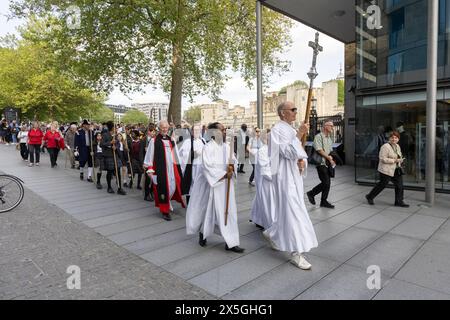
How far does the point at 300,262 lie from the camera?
12.8 feet

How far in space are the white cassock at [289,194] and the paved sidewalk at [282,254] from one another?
32cm

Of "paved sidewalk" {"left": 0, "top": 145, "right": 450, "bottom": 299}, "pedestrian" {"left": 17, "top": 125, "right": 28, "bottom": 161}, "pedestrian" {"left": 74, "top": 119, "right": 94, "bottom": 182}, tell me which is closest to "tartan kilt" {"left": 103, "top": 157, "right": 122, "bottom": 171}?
"paved sidewalk" {"left": 0, "top": 145, "right": 450, "bottom": 299}

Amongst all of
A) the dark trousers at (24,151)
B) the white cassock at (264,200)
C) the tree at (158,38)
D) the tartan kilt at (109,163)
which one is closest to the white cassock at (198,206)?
the white cassock at (264,200)

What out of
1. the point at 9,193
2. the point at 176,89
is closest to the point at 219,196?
the point at 9,193

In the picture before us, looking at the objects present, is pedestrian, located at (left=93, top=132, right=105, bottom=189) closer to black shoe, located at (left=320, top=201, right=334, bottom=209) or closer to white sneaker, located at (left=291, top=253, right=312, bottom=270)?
black shoe, located at (left=320, top=201, right=334, bottom=209)

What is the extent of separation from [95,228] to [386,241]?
479cm

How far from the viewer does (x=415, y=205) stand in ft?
24.3

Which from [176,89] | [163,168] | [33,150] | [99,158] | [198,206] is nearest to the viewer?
[198,206]

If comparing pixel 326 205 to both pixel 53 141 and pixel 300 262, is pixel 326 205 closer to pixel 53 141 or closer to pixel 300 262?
pixel 300 262

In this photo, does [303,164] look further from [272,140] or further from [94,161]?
[94,161]

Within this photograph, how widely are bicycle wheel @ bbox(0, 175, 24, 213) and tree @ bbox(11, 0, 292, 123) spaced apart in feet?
32.0

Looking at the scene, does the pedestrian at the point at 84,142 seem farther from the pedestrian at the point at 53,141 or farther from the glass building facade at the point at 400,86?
the glass building facade at the point at 400,86

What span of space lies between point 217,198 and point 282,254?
1173mm

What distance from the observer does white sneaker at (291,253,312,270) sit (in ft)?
12.7
